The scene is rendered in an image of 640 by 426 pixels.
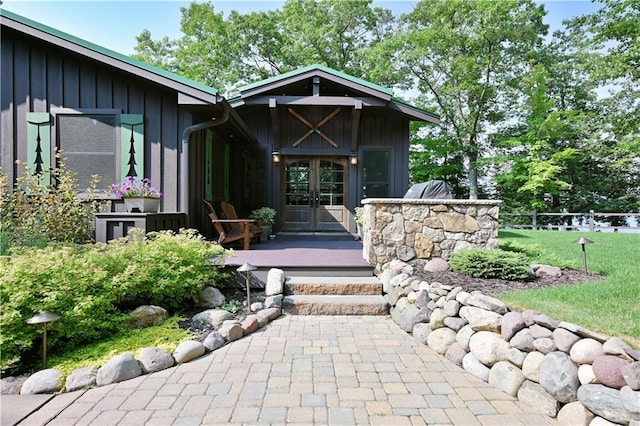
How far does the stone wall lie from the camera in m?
4.31

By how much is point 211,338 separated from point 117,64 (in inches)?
171

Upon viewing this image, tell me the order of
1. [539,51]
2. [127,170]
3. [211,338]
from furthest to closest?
[539,51]
[127,170]
[211,338]

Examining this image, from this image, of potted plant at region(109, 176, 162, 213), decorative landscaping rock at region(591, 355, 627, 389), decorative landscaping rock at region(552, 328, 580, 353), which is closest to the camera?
decorative landscaping rock at region(591, 355, 627, 389)

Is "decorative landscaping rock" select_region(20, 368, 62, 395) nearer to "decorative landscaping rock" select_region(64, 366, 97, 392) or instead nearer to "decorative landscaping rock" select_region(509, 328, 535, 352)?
"decorative landscaping rock" select_region(64, 366, 97, 392)

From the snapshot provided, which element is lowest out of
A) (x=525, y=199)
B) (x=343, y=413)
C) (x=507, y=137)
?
(x=343, y=413)

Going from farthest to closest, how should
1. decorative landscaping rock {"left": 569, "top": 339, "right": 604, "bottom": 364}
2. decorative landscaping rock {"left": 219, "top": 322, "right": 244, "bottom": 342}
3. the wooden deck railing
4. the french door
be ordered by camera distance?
the wooden deck railing → the french door → decorative landscaping rock {"left": 219, "top": 322, "right": 244, "bottom": 342} → decorative landscaping rock {"left": 569, "top": 339, "right": 604, "bottom": 364}

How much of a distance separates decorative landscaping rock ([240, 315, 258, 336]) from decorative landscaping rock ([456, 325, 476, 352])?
1.82 meters

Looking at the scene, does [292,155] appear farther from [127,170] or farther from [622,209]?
[622,209]

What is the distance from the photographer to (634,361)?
179cm

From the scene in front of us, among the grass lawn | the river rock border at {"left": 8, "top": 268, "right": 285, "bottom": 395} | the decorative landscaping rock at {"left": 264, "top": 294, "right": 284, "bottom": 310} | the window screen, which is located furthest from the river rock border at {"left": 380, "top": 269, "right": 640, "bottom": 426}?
the window screen

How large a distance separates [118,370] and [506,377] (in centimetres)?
266

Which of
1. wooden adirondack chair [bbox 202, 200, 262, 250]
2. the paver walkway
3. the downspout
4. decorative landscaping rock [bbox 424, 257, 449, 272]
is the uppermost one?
the downspout

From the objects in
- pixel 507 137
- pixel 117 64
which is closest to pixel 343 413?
pixel 117 64

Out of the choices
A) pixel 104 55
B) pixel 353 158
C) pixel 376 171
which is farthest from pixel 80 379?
pixel 376 171
